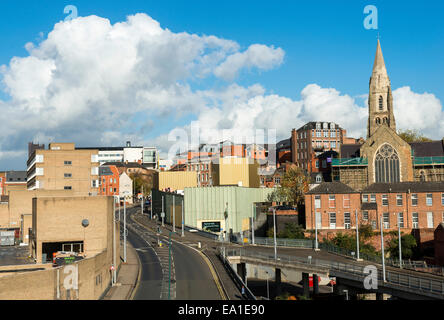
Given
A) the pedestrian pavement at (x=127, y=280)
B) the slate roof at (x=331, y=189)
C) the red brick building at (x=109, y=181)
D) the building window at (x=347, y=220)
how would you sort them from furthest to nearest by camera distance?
the red brick building at (x=109, y=181) < the slate roof at (x=331, y=189) < the building window at (x=347, y=220) < the pedestrian pavement at (x=127, y=280)

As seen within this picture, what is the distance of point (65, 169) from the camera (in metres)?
98.5

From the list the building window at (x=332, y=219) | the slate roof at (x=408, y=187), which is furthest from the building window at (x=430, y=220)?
the building window at (x=332, y=219)

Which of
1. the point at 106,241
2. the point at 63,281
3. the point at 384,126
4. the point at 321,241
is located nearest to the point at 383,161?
the point at 384,126

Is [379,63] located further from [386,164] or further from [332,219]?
[332,219]

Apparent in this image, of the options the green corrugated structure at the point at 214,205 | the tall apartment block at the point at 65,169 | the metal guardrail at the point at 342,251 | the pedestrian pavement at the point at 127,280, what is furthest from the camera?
the green corrugated structure at the point at 214,205

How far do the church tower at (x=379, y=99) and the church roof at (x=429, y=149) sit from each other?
9940mm

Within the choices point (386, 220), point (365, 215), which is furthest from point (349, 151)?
point (386, 220)

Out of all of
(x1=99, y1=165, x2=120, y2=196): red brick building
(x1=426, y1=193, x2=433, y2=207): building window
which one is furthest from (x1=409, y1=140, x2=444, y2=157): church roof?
(x1=99, y1=165, x2=120, y2=196): red brick building

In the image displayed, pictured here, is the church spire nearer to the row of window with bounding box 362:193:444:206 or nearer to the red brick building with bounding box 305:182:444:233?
the red brick building with bounding box 305:182:444:233

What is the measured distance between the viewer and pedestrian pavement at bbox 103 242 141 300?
161 ft

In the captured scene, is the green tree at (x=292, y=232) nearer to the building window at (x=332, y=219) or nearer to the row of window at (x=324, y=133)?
the building window at (x=332, y=219)

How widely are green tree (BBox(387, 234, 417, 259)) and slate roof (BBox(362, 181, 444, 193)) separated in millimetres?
9333

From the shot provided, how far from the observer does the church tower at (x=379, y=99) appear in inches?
4673

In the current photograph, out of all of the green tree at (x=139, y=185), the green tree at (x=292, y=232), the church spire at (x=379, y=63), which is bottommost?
the green tree at (x=292, y=232)
